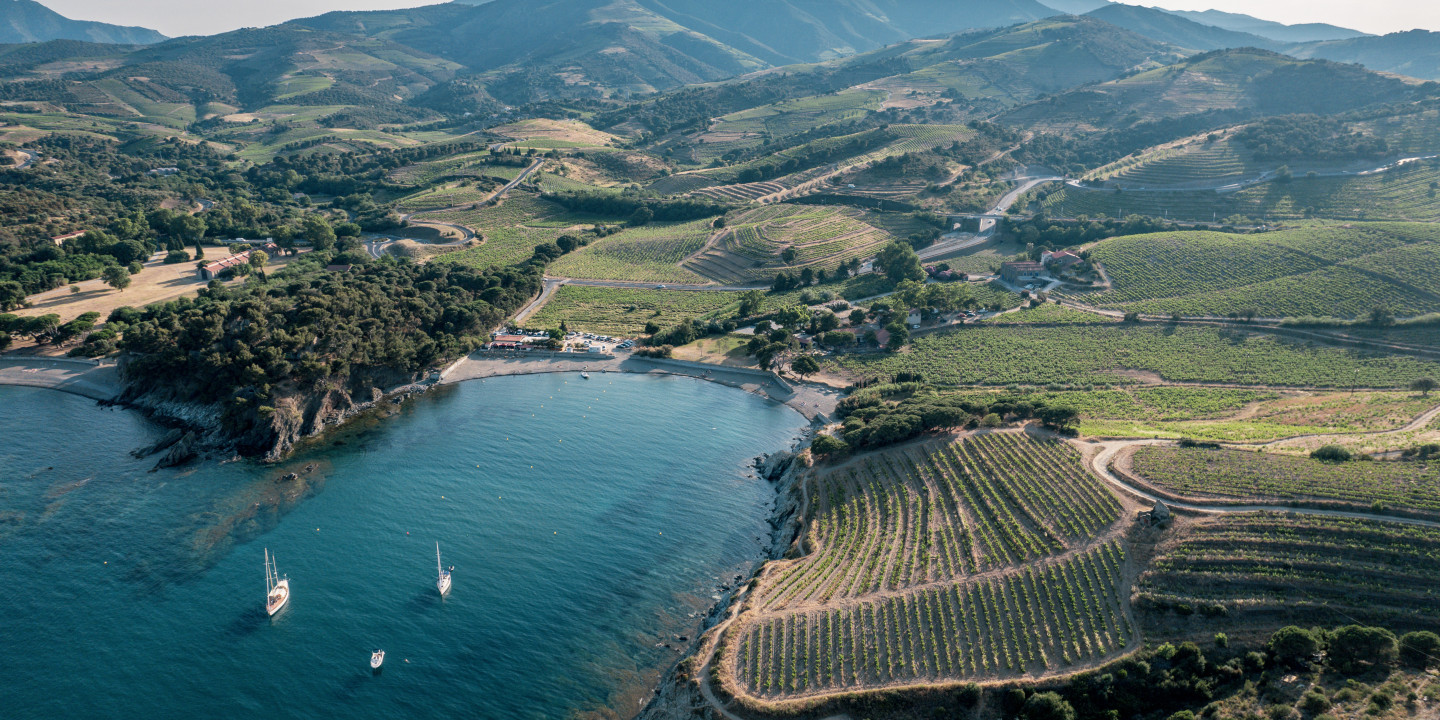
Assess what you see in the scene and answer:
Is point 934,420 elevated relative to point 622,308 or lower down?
lower down

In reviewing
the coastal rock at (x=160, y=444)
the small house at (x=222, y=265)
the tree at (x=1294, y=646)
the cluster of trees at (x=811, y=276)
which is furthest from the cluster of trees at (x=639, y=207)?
the tree at (x=1294, y=646)

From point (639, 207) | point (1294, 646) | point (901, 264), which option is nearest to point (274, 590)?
point (1294, 646)

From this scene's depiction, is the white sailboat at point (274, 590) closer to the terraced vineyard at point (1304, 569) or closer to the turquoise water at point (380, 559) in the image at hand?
the turquoise water at point (380, 559)

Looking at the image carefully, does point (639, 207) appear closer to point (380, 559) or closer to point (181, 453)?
point (181, 453)

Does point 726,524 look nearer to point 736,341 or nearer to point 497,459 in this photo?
point 497,459

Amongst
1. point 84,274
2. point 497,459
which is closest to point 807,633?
point 497,459

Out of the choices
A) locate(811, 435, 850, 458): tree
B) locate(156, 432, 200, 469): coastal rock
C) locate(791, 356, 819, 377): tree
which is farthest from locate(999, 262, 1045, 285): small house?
locate(156, 432, 200, 469): coastal rock

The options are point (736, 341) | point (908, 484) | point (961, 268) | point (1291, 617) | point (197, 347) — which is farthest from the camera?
point (961, 268)
